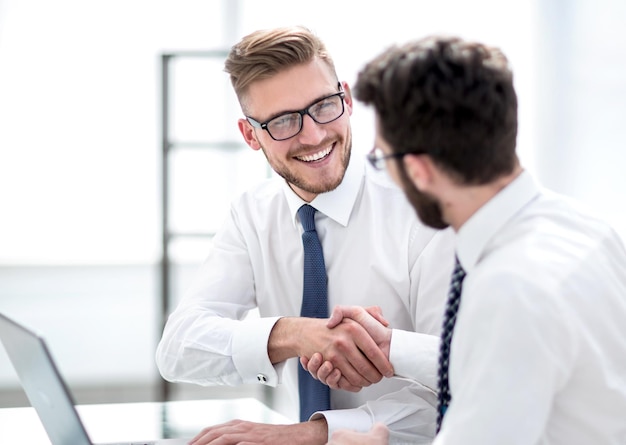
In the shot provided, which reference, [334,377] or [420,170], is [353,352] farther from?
[420,170]

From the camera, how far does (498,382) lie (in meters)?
1.11

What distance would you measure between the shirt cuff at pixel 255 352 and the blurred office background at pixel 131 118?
2.73 metres

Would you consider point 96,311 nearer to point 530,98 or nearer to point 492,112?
point 530,98

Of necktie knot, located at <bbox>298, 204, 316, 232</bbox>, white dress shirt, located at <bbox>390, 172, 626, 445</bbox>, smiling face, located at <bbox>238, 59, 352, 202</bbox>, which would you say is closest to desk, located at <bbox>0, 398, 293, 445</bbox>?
necktie knot, located at <bbox>298, 204, 316, 232</bbox>

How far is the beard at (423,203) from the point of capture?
1.31 meters

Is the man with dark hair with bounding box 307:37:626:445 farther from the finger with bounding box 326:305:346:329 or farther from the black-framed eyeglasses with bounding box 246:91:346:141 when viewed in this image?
the black-framed eyeglasses with bounding box 246:91:346:141

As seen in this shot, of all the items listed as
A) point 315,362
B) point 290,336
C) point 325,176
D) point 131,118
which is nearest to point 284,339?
point 290,336

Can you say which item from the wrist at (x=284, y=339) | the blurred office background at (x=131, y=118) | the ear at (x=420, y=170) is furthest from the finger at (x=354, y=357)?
the blurred office background at (x=131, y=118)

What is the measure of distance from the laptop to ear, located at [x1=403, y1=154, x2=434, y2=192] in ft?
2.18

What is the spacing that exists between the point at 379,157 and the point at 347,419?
0.70m

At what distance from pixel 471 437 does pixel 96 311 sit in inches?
162

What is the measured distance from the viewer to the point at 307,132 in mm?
2156

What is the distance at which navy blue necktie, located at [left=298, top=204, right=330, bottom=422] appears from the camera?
210 centimetres

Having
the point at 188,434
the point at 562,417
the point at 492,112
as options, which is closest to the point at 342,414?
the point at 188,434
